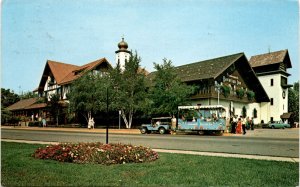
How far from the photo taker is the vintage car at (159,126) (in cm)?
2748

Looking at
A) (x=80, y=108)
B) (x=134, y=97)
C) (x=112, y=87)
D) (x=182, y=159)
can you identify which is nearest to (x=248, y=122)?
(x=134, y=97)

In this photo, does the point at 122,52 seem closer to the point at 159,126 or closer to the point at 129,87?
the point at 129,87

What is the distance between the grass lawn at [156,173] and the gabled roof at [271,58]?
51.8m

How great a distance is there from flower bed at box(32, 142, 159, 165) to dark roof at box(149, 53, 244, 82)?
93.8ft

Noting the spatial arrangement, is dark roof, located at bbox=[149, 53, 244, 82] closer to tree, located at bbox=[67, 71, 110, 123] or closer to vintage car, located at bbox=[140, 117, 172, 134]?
tree, located at bbox=[67, 71, 110, 123]

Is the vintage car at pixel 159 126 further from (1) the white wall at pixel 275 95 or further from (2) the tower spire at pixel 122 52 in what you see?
(1) the white wall at pixel 275 95

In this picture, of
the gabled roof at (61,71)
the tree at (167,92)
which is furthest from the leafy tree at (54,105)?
the tree at (167,92)

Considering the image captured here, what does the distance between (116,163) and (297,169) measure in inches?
207

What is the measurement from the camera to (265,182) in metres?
6.75

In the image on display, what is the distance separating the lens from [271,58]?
57.7m

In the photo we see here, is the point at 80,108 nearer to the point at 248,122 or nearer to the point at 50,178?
the point at 248,122

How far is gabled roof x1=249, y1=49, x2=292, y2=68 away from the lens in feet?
184

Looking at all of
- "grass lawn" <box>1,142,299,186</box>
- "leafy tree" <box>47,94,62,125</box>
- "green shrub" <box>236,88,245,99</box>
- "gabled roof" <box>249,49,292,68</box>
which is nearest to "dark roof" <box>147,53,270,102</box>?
"green shrub" <box>236,88,245,99</box>

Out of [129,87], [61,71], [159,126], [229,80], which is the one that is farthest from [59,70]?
[159,126]
